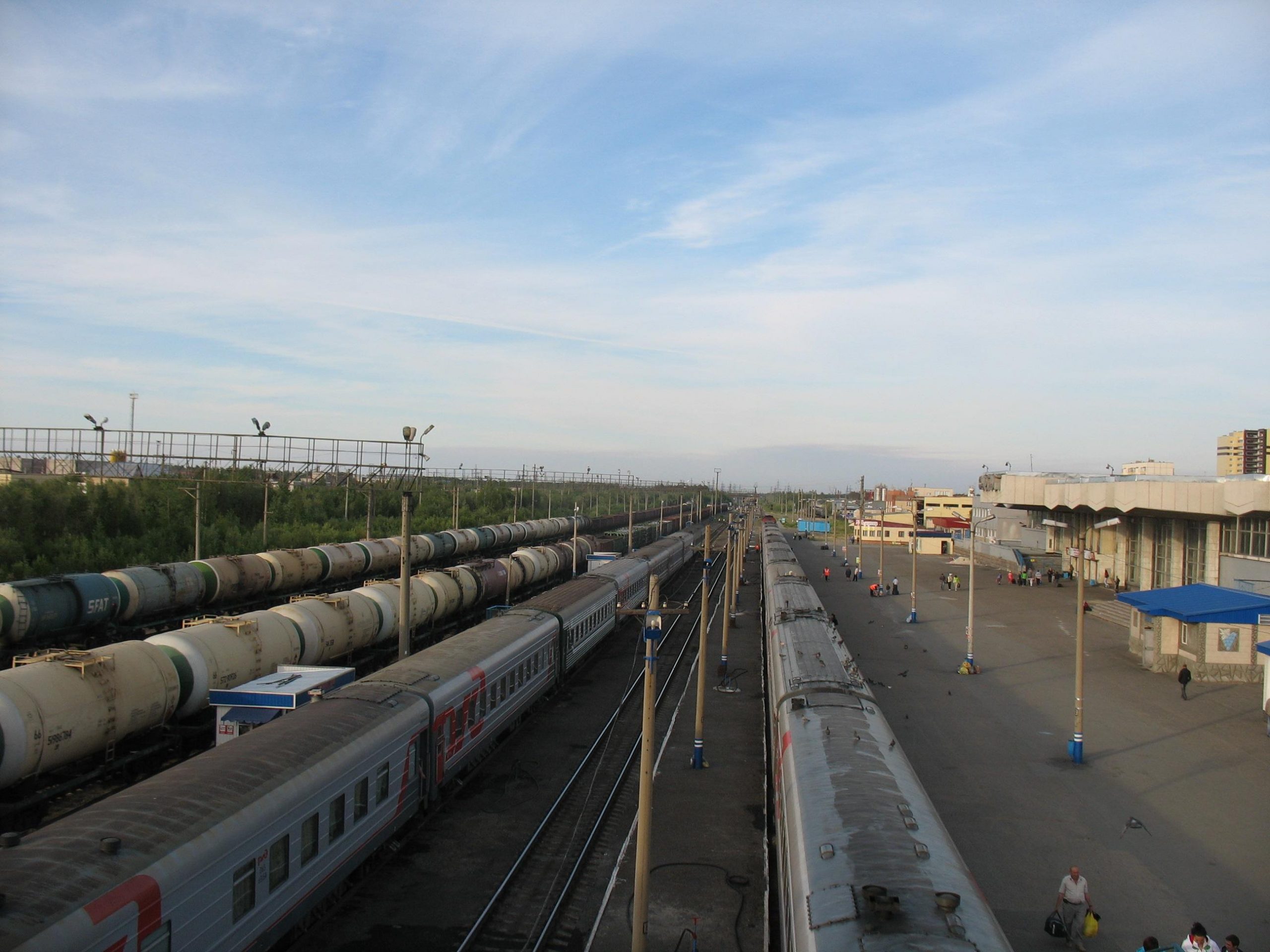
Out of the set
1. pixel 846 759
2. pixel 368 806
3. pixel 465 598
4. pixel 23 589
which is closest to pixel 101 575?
pixel 23 589

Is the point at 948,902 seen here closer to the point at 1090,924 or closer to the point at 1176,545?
the point at 1090,924

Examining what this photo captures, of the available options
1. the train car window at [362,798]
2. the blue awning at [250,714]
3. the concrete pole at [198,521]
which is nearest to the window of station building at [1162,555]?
the train car window at [362,798]

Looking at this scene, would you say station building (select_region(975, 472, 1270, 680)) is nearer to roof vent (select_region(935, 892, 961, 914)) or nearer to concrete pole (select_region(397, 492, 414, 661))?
roof vent (select_region(935, 892, 961, 914))

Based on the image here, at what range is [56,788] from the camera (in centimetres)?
1321

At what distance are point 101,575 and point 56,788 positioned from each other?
1007cm

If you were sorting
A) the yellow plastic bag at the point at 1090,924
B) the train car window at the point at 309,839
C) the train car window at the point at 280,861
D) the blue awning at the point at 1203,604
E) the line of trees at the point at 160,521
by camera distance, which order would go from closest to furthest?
the train car window at the point at 280,861
the train car window at the point at 309,839
the yellow plastic bag at the point at 1090,924
the blue awning at the point at 1203,604
the line of trees at the point at 160,521

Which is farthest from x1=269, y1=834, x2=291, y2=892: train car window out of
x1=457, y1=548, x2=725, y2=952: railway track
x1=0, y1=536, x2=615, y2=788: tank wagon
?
x1=0, y1=536, x2=615, y2=788: tank wagon

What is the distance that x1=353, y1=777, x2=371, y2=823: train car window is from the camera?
1148 cm

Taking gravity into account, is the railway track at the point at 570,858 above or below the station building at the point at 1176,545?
below

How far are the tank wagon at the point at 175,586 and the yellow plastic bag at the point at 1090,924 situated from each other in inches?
871

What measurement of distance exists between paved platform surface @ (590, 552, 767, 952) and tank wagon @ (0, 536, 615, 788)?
9123mm

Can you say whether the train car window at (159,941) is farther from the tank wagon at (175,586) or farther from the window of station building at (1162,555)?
the window of station building at (1162,555)

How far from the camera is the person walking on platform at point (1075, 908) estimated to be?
1136cm

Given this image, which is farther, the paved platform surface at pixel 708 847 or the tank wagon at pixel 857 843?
the paved platform surface at pixel 708 847
